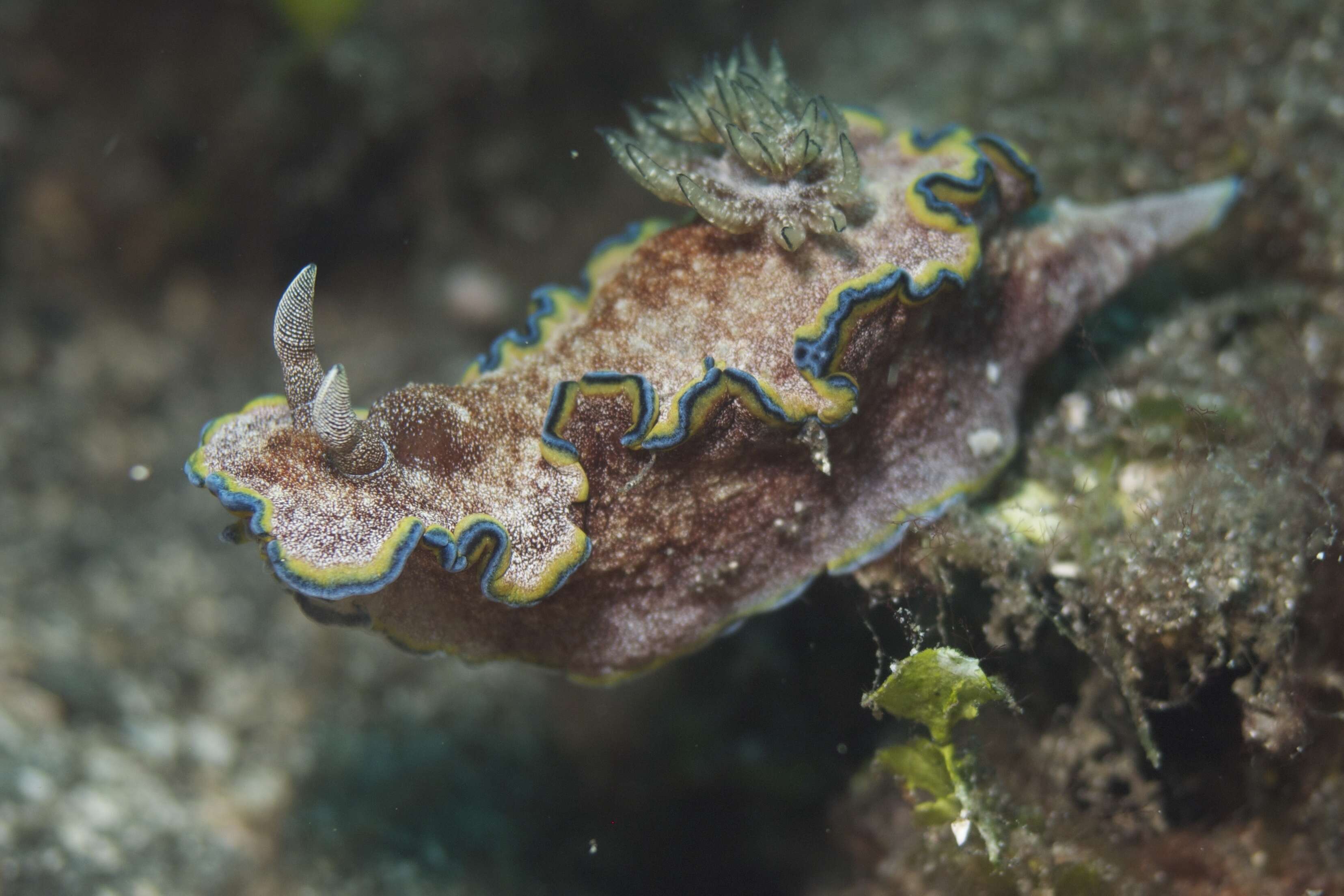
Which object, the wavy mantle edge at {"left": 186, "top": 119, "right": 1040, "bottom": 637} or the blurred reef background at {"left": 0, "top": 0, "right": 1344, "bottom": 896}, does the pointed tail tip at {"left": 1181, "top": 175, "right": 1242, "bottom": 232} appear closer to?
the blurred reef background at {"left": 0, "top": 0, "right": 1344, "bottom": 896}

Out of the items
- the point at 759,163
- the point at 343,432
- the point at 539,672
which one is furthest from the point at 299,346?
the point at 539,672

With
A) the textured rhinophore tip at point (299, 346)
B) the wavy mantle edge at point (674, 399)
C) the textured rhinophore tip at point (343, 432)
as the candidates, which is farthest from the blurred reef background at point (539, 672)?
the textured rhinophore tip at point (299, 346)

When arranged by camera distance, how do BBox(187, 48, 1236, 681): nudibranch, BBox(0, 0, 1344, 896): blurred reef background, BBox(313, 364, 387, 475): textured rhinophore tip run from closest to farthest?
1. BBox(313, 364, 387, 475): textured rhinophore tip
2. BBox(187, 48, 1236, 681): nudibranch
3. BBox(0, 0, 1344, 896): blurred reef background

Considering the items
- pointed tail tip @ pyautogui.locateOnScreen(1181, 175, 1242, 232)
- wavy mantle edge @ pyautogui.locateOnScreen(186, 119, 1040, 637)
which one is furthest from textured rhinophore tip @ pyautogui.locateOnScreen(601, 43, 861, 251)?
pointed tail tip @ pyautogui.locateOnScreen(1181, 175, 1242, 232)

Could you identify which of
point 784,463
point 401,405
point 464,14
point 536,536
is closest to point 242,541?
point 401,405

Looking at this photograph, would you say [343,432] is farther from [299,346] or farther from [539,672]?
[539,672]

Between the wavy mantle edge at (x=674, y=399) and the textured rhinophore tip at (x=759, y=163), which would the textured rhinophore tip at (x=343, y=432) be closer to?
the wavy mantle edge at (x=674, y=399)
